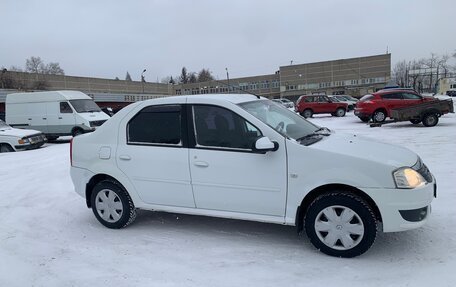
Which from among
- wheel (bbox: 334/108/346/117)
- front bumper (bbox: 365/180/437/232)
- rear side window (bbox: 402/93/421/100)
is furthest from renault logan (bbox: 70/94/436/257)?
wheel (bbox: 334/108/346/117)

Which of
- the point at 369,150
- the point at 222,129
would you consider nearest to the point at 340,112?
the point at 369,150

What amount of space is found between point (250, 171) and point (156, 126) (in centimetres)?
138

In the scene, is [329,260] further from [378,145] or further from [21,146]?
[21,146]

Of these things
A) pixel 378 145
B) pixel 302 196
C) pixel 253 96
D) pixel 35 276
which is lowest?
pixel 35 276

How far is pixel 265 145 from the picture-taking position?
3.88m

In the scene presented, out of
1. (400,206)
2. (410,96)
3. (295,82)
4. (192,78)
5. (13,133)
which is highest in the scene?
(192,78)

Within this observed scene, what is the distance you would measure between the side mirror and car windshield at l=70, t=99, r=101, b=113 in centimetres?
1596

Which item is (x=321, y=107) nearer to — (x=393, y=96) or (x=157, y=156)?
(x=393, y=96)

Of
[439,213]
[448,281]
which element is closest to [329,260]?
[448,281]

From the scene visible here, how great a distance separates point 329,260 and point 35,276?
2942mm

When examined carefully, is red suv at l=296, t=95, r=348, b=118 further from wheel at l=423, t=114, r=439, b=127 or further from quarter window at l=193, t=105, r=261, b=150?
quarter window at l=193, t=105, r=261, b=150

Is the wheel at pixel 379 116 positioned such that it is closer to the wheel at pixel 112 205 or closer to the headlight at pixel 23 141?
the headlight at pixel 23 141

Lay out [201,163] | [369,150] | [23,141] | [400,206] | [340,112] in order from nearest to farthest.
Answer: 1. [400,206]
2. [369,150]
3. [201,163]
4. [23,141]
5. [340,112]

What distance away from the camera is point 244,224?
4930 mm
